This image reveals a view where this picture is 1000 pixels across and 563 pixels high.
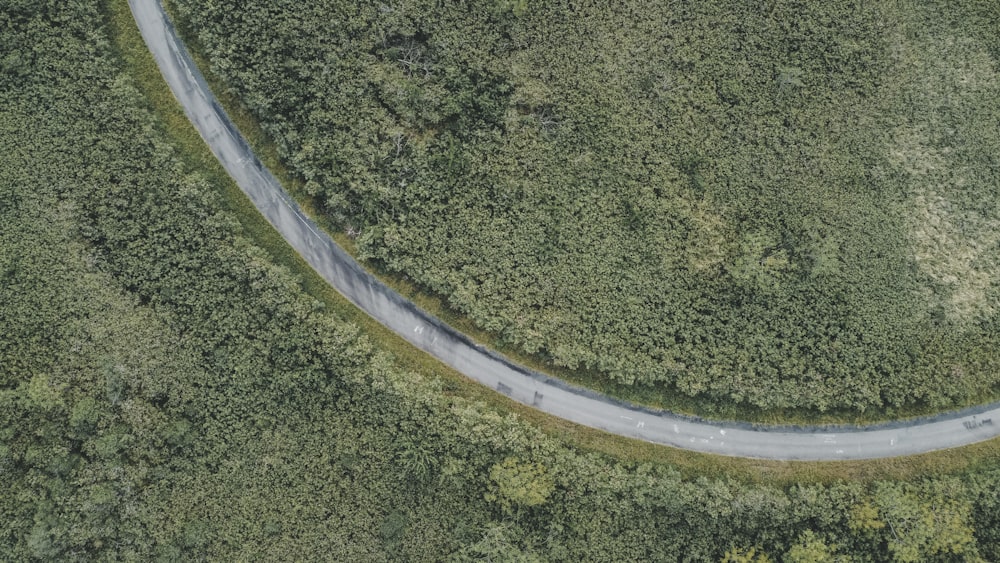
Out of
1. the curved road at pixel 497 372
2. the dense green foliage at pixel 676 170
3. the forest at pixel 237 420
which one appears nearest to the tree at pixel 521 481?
the forest at pixel 237 420

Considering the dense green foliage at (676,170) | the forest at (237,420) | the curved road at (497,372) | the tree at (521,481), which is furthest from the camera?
the curved road at (497,372)

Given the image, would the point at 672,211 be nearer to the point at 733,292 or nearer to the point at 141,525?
the point at 733,292

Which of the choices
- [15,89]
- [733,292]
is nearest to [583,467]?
[733,292]

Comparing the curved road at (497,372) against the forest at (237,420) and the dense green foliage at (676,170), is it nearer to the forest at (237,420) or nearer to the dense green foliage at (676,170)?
the dense green foliage at (676,170)

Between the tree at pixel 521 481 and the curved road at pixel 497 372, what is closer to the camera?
the tree at pixel 521 481

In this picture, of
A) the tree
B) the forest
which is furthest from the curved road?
the tree

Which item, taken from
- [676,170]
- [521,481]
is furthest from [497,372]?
[676,170]

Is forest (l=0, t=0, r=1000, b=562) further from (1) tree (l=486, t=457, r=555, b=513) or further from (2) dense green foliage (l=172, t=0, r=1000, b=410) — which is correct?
(2) dense green foliage (l=172, t=0, r=1000, b=410)
